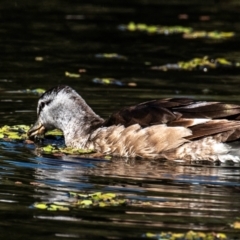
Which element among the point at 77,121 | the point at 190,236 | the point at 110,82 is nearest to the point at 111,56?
the point at 110,82

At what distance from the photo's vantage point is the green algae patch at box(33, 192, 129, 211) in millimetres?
9891

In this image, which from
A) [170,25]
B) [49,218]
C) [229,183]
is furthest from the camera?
[170,25]

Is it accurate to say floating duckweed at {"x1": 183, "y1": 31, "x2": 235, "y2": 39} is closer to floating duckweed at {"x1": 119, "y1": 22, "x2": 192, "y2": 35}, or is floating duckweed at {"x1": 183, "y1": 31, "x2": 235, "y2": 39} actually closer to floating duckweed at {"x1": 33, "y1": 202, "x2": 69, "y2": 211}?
floating duckweed at {"x1": 119, "y1": 22, "x2": 192, "y2": 35}

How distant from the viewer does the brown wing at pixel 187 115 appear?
11.9 m

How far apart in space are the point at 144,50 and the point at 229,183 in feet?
28.9

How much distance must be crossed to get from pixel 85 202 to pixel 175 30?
11.6m

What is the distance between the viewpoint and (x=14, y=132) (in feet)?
44.4

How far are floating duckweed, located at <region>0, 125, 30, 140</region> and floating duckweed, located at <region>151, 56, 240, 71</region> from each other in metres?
4.63

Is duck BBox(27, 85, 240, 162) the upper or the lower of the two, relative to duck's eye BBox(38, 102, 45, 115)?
lower

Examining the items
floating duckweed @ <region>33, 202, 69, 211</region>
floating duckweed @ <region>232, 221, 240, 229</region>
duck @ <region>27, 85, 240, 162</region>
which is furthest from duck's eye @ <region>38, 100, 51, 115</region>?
floating duckweed @ <region>232, 221, 240, 229</region>

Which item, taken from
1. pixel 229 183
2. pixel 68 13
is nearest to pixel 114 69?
pixel 68 13

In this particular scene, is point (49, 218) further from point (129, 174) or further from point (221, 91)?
point (221, 91)

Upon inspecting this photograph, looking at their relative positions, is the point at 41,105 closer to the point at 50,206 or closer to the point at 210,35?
the point at 50,206

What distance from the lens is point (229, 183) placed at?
1100 centimetres
